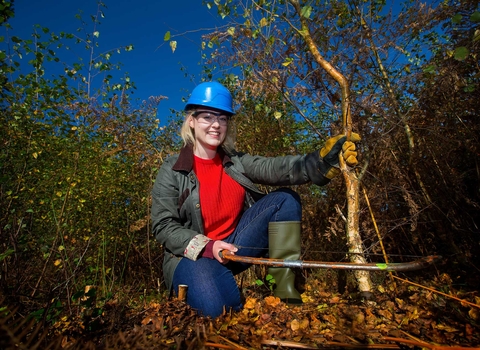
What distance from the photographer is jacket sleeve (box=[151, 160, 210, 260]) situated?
228 cm

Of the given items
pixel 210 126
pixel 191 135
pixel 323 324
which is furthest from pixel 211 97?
pixel 323 324

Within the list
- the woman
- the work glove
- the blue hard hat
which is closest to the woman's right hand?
the woman

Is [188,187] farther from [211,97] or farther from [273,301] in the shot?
[273,301]

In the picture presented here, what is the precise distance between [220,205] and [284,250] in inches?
25.6

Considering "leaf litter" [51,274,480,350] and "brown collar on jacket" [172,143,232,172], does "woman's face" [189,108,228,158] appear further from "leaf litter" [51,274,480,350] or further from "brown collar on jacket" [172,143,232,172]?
"leaf litter" [51,274,480,350]

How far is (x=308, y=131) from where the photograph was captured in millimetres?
3875

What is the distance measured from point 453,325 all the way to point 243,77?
305 centimetres

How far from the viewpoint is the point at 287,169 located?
2469 millimetres

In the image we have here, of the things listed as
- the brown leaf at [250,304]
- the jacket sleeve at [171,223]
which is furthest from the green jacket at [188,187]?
the brown leaf at [250,304]

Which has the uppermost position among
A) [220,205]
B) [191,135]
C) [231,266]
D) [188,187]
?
[191,135]

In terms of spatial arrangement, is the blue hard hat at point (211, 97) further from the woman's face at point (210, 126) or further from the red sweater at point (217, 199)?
the red sweater at point (217, 199)

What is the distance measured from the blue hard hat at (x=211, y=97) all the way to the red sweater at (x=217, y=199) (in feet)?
1.62

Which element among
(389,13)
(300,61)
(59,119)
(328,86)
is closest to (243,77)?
(300,61)

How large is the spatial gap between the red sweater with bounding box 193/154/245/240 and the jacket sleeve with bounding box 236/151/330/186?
21cm
